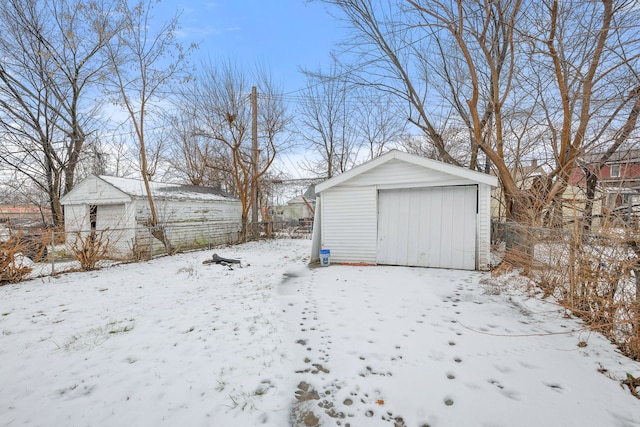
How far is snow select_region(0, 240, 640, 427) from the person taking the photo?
6.47 feet

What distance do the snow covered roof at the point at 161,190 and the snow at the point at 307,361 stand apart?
6.15 m

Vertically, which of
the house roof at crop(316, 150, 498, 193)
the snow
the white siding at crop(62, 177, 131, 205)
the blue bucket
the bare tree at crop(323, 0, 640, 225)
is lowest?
the snow

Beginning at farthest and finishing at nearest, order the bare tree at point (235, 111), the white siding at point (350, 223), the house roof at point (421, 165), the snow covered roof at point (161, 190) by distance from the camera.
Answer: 1. the bare tree at point (235, 111)
2. the snow covered roof at point (161, 190)
3. the white siding at point (350, 223)
4. the house roof at point (421, 165)

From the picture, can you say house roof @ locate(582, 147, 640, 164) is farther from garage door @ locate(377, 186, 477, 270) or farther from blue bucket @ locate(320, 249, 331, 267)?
blue bucket @ locate(320, 249, 331, 267)

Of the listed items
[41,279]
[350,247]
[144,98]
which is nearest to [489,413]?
[350,247]

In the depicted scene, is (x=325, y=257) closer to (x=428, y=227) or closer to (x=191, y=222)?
(x=428, y=227)

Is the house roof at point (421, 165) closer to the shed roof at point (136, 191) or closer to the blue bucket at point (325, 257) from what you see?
the blue bucket at point (325, 257)

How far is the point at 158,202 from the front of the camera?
10656mm

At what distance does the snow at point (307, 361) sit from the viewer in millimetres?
1972

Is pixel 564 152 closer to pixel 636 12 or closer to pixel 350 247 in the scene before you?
pixel 636 12

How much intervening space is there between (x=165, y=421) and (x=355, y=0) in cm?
1003

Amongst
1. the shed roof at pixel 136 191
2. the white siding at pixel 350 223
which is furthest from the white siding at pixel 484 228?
the shed roof at pixel 136 191

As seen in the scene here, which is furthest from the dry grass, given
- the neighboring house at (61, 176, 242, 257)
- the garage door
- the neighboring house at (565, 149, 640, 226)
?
the neighboring house at (565, 149, 640, 226)

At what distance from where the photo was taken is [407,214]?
7023mm
